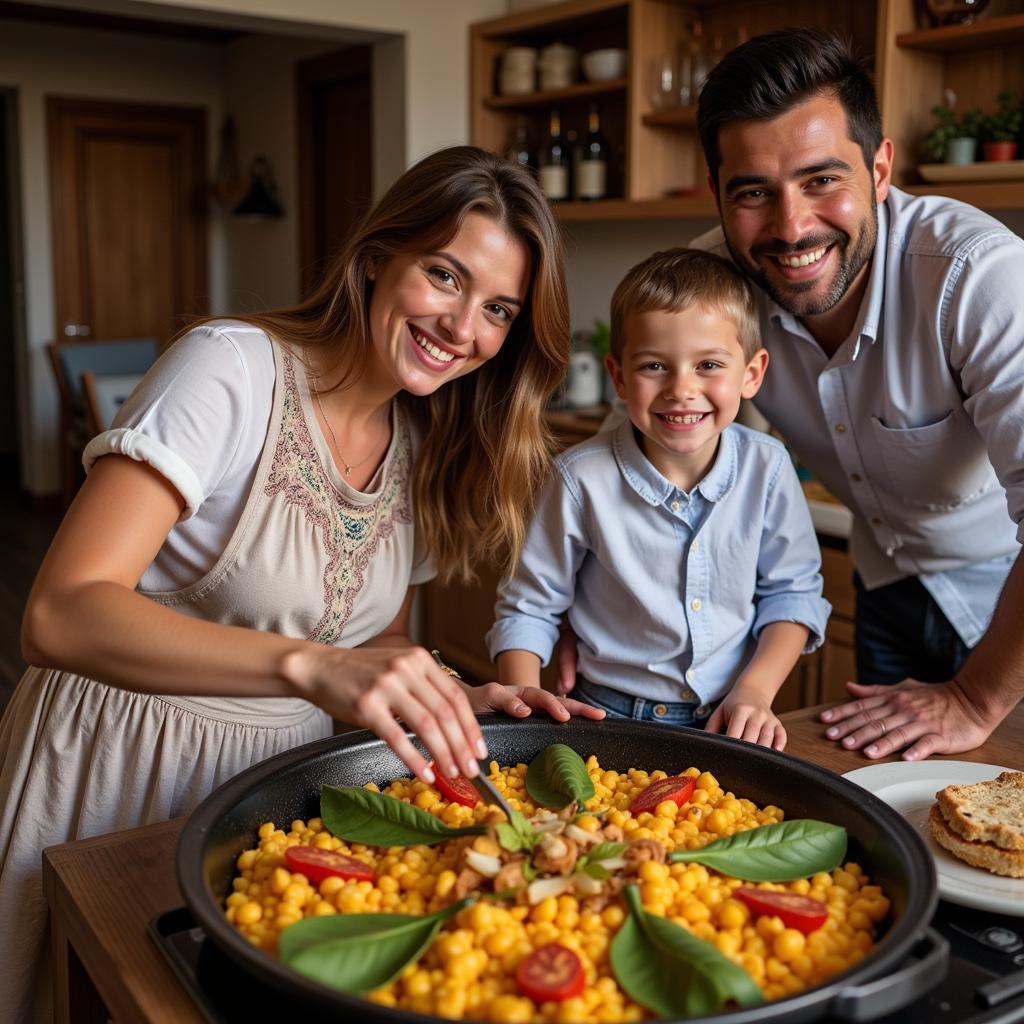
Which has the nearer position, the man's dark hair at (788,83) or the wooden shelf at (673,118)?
the man's dark hair at (788,83)

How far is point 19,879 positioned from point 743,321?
1222mm

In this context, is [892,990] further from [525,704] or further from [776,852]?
[525,704]

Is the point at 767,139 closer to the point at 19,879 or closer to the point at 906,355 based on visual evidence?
the point at 906,355

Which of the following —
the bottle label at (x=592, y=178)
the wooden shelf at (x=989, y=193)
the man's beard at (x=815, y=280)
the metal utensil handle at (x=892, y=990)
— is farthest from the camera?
the bottle label at (x=592, y=178)

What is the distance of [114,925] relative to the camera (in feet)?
Result: 3.26

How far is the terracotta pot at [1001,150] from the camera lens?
305 centimetres

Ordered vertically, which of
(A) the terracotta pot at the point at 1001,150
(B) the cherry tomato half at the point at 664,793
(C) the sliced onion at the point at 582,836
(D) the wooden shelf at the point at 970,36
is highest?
(D) the wooden shelf at the point at 970,36

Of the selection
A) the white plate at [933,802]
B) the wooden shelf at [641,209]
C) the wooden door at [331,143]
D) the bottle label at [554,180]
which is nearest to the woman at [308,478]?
the white plate at [933,802]

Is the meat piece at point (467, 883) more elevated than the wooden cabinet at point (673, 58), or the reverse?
the wooden cabinet at point (673, 58)

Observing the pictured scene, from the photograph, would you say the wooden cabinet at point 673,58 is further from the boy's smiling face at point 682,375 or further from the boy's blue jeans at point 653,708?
the boy's blue jeans at point 653,708

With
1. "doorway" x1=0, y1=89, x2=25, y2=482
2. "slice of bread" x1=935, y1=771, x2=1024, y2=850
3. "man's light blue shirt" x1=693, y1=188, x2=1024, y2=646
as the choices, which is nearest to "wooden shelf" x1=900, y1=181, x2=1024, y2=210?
"man's light blue shirt" x1=693, y1=188, x2=1024, y2=646

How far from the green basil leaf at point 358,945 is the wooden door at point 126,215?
6.73 meters

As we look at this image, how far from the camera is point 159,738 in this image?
1561mm

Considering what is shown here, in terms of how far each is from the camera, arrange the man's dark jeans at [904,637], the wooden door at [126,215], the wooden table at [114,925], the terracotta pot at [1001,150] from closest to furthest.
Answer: the wooden table at [114,925], the man's dark jeans at [904,637], the terracotta pot at [1001,150], the wooden door at [126,215]
